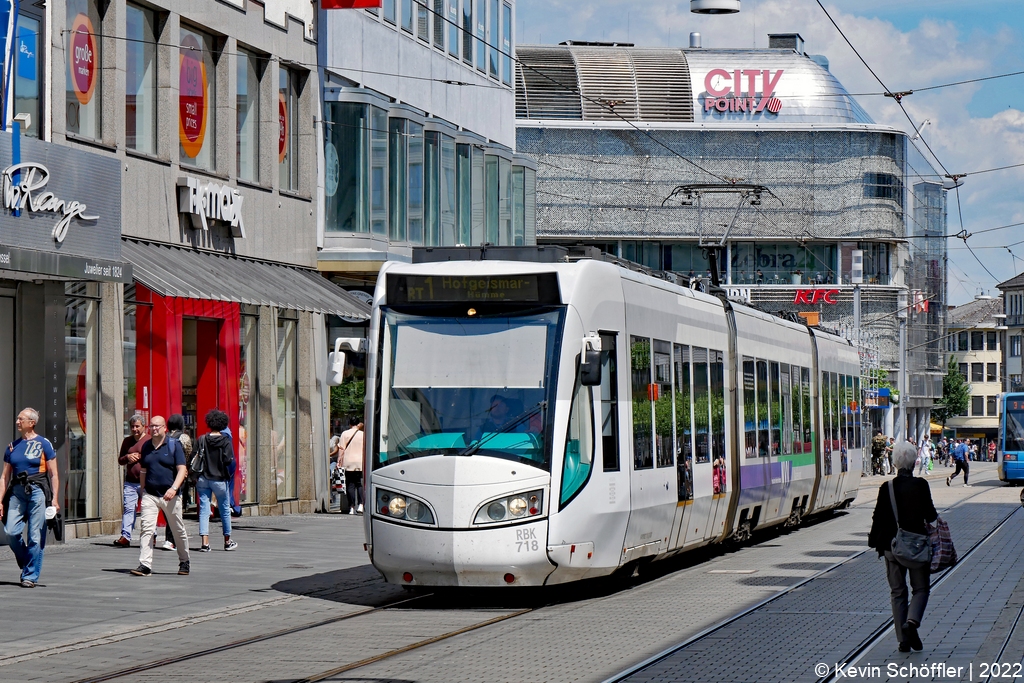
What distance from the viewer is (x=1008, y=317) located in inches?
5910

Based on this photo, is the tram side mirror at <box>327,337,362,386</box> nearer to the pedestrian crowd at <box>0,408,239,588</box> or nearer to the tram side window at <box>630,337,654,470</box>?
the tram side window at <box>630,337,654,470</box>

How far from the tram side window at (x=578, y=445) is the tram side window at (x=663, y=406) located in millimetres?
1982

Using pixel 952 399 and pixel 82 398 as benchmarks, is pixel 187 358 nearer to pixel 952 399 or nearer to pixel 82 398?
pixel 82 398

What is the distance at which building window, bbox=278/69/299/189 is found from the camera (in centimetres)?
2766


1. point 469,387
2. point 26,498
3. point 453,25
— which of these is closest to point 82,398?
point 26,498

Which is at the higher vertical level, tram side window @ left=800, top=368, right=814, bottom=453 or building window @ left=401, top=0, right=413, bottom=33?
building window @ left=401, top=0, right=413, bottom=33

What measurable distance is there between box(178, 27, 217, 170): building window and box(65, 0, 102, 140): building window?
8.07 ft

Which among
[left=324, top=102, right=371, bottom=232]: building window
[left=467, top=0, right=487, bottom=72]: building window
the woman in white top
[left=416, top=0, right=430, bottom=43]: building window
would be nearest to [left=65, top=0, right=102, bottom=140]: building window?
[left=324, top=102, right=371, bottom=232]: building window

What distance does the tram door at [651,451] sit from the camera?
1505 centimetres

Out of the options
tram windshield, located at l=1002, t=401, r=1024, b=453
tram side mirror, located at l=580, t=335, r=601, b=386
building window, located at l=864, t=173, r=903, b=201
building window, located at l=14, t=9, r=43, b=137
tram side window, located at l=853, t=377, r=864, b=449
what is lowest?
tram windshield, located at l=1002, t=401, r=1024, b=453

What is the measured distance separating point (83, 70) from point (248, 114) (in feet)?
18.7

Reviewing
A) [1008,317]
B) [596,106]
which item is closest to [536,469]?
[596,106]

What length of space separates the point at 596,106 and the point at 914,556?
7847 cm

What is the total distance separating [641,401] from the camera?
15.4 metres
